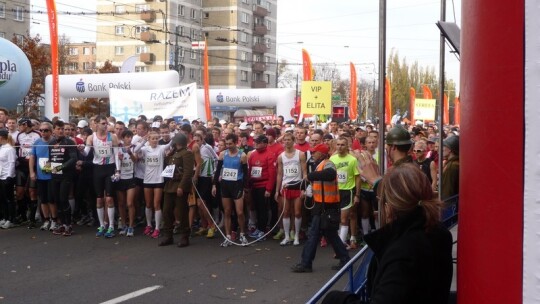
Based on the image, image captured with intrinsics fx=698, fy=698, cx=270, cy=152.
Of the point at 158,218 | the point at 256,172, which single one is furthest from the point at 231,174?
the point at 158,218

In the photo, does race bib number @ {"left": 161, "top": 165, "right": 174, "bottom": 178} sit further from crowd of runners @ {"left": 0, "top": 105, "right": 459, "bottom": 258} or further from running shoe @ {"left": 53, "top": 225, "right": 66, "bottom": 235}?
running shoe @ {"left": 53, "top": 225, "right": 66, "bottom": 235}

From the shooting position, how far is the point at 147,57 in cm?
8488

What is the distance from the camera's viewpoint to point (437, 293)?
2721mm

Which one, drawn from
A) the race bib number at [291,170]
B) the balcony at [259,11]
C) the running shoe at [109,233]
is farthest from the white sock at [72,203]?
the balcony at [259,11]

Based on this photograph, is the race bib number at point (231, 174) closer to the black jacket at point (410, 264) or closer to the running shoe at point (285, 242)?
the running shoe at point (285, 242)

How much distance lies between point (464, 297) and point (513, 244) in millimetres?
375

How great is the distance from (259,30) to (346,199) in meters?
86.4

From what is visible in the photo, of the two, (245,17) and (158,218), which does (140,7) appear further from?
(158,218)

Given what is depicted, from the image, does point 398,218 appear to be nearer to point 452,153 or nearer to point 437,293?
point 437,293

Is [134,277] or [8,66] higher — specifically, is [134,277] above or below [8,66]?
below

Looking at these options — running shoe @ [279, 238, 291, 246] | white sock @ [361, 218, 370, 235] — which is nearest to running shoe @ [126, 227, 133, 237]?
running shoe @ [279, 238, 291, 246]

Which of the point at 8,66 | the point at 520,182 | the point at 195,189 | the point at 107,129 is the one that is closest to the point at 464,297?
the point at 520,182

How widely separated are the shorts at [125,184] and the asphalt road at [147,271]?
34.2 inches

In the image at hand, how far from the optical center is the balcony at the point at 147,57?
8488cm
